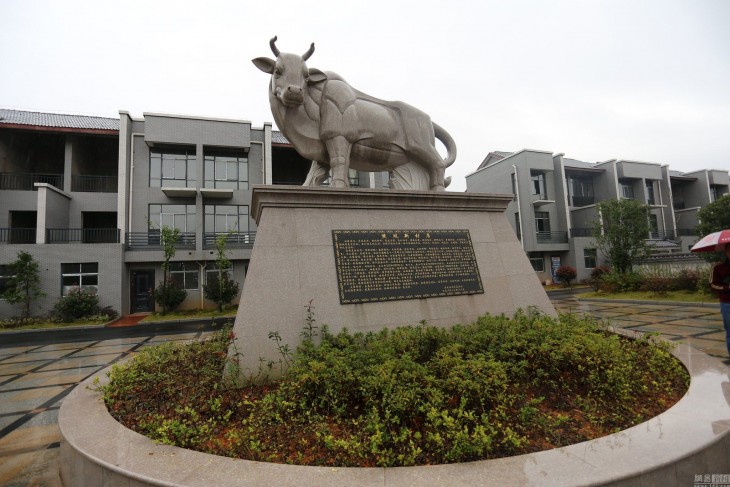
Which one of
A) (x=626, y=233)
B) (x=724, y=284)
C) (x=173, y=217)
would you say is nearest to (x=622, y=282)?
(x=626, y=233)

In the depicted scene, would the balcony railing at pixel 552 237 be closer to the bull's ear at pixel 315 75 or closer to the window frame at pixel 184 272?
the window frame at pixel 184 272

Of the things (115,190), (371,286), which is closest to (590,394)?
(371,286)

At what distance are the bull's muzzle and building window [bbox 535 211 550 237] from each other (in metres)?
27.5

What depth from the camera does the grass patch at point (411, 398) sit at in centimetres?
261

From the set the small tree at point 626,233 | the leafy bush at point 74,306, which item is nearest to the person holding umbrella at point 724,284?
the small tree at point 626,233

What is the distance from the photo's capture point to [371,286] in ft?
16.2

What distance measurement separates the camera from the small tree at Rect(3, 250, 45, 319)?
53.0 feet

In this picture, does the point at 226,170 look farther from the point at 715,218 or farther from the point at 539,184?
the point at 715,218

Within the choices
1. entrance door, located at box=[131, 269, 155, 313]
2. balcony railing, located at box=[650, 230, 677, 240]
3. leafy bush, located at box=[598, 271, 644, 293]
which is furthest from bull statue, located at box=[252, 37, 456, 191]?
balcony railing, located at box=[650, 230, 677, 240]

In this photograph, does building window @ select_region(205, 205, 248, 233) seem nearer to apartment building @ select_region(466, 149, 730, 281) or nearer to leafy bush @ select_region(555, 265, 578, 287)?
apartment building @ select_region(466, 149, 730, 281)

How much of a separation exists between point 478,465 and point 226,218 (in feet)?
68.6

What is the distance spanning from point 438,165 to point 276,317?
3.96 m

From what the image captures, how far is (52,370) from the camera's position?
7.16 meters

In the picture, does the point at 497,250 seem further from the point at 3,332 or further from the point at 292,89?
the point at 3,332
